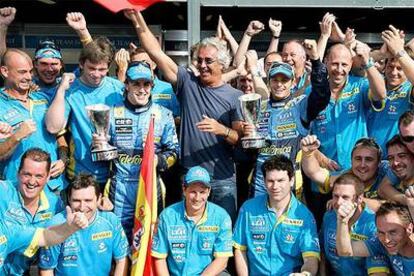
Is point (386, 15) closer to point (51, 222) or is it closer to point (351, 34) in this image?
point (351, 34)

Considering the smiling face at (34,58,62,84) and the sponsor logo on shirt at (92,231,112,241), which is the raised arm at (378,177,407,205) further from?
the smiling face at (34,58,62,84)

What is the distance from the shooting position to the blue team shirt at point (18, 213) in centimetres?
473

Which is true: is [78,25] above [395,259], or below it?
above

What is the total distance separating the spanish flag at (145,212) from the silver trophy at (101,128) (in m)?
0.25

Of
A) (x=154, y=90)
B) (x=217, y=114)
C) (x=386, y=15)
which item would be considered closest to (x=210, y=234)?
(x=217, y=114)

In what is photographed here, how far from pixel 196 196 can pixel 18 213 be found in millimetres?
1252

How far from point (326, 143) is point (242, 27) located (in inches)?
225

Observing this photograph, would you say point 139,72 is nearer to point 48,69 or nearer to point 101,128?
point 101,128

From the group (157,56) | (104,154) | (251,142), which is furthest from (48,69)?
(251,142)

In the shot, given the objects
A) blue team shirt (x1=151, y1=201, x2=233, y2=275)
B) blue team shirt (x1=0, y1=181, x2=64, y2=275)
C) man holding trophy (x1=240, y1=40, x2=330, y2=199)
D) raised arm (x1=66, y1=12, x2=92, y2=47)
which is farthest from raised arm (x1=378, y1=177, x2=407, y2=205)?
raised arm (x1=66, y1=12, x2=92, y2=47)

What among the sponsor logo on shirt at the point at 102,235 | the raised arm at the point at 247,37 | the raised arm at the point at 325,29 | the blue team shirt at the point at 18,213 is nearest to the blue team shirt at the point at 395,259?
the raised arm at the point at 325,29

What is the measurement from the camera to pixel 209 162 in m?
5.14

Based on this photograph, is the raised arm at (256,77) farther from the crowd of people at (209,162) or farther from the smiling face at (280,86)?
the smiling face at (280,86)

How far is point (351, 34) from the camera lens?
17.4 ft
